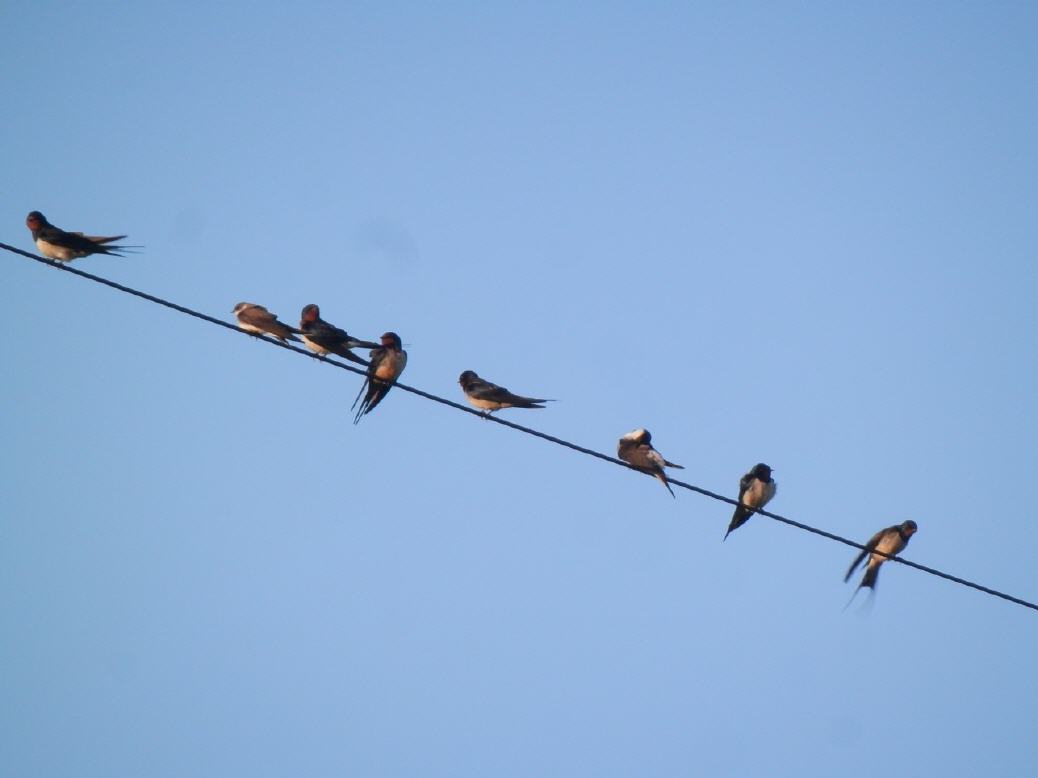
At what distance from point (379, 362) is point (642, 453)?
8.05ft

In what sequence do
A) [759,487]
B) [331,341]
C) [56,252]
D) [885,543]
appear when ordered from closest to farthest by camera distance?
[331,341]
[56,252]
[759,487]
[885,543]

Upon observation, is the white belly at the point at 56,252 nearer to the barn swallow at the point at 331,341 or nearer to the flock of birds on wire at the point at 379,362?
the flock of birds on wire at the point at 379,362

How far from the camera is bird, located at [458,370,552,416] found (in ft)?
38.9

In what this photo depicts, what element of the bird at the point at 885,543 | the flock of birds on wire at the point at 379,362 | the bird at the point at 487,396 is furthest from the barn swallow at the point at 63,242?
the bird at the point at 885,543

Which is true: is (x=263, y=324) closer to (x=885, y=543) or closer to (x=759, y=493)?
(x=759, y=493)

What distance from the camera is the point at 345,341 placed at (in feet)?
36.5

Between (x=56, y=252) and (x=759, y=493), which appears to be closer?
(x=56, y=252)

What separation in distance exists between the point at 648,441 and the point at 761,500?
3.83 ft

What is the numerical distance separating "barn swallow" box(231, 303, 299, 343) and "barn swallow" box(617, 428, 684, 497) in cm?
308

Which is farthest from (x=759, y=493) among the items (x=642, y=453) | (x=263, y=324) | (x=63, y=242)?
(x=63, y=242)

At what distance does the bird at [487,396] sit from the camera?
38.9 ft

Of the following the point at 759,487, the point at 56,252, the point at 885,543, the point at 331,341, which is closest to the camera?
the point at 331,341

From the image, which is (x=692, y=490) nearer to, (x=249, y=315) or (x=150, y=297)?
(x=150, y=297)

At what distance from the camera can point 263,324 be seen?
1130 cm
